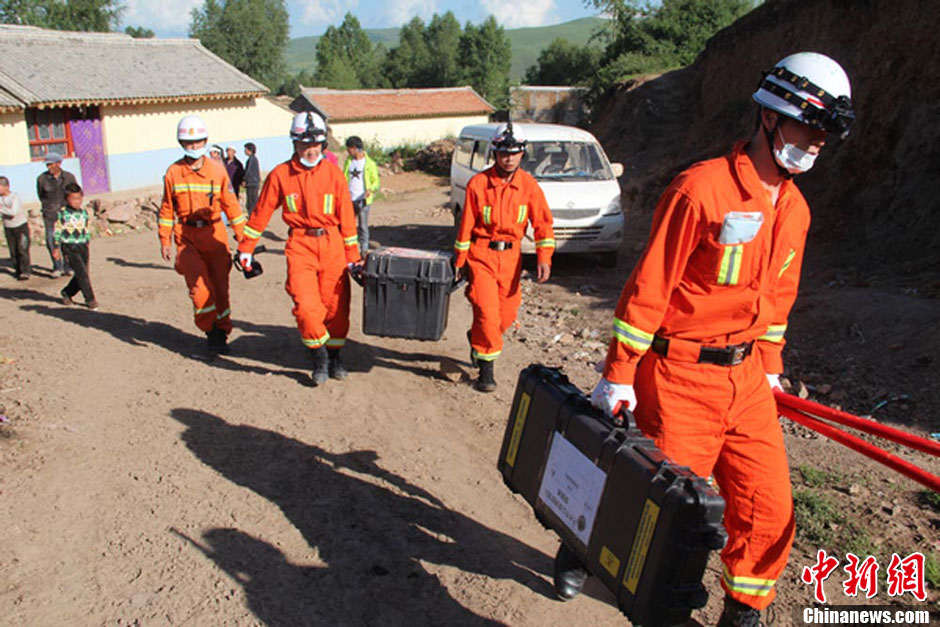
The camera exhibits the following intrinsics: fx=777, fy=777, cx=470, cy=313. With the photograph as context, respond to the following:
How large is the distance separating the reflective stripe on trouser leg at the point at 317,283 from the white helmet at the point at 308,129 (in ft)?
2.76

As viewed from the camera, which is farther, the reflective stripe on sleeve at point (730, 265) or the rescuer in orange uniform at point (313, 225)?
the rescuer in orange uniform at point (313, 225)

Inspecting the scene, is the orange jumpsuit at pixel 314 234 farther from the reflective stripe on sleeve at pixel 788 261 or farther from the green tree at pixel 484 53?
the green tree at pixel 484 53

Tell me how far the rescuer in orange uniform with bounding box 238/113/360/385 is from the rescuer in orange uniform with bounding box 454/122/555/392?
1091mm

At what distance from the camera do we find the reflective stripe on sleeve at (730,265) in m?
3.16

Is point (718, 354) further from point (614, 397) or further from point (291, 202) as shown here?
point (291, 202)

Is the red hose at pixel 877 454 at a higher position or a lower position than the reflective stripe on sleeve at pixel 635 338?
lower

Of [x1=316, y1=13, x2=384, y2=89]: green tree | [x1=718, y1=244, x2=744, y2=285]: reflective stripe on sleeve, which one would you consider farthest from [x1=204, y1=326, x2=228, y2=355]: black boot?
[x1=316, y1=13, x2=384, y2=89]: green tree

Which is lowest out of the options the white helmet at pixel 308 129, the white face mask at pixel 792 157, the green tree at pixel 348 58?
the green tree at pixel 348 58

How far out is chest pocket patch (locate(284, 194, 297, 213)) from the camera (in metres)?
6.83

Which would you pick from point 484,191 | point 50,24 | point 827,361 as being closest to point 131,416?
point 484,191

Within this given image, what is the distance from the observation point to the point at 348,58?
Answer: 4173 inches

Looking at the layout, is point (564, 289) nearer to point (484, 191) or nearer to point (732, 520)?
point (484, 191)

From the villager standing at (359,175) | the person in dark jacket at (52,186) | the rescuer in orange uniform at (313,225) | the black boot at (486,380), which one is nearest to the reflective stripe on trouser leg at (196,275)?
the rescuer in orange uniform at (313,225)

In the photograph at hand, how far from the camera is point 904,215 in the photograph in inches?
395
